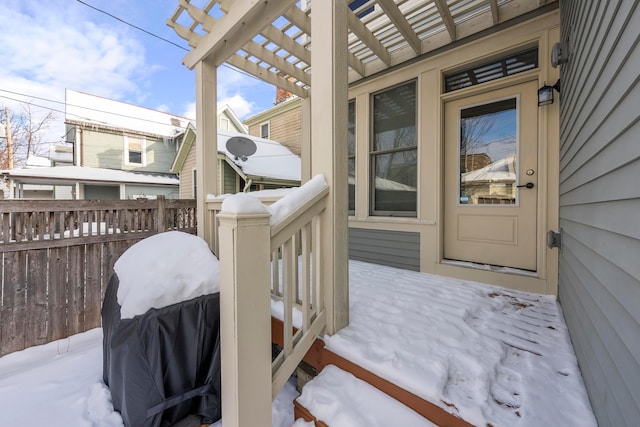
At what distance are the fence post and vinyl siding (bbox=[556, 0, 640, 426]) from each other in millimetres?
3827

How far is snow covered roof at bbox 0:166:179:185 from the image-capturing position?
7.88 m

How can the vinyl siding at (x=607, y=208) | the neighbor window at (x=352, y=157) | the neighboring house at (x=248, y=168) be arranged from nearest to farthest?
1. the vinyl siding at (x=607, y=208)
2. the neighbor window at (x=352, y=157)
3. the neighboring house at (x=248, y=168)

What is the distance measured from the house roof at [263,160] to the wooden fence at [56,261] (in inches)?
160

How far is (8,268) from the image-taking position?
95.2 inches

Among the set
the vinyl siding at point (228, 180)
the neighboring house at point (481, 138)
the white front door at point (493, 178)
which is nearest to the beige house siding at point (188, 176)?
the vinyl siding at point (228, 180)

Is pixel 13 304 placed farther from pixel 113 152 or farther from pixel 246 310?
pixel 113 152

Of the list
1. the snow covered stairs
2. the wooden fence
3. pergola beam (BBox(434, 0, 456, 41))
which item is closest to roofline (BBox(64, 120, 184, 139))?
the wooden fence

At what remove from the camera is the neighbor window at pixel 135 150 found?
10312mm

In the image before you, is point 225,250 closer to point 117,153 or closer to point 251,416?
point 251,416

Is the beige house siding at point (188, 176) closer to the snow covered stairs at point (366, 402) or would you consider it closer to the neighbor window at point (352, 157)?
the neighbor window at point (352, 157)

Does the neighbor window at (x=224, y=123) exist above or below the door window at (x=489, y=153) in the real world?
above

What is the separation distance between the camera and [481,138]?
2.72 m

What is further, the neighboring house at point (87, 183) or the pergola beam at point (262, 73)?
the neighboring house at point (87, 183)

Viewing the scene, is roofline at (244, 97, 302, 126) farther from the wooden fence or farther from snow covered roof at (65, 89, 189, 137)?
the wooden fence
